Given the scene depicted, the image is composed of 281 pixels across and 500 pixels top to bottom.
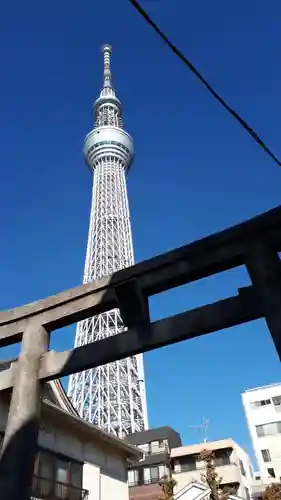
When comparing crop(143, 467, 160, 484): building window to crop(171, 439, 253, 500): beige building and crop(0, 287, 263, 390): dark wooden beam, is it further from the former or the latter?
crop(0, 287, 263, 390): dark wooden beam

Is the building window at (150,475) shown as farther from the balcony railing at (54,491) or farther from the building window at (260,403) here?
the balcony railing at (54,491)

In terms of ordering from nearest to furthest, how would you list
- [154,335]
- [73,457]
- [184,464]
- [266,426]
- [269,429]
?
1. [154,335]
2. [73,457]
3. [184,464]
4. [269,429]
5. [266,426]

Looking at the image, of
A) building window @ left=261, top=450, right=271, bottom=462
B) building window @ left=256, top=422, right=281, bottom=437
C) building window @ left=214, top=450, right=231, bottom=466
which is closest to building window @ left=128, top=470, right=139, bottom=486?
building window @ left=214, top=450, right=231, bottom=466

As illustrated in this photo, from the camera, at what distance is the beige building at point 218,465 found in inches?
1169

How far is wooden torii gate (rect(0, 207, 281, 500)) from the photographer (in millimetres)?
4145

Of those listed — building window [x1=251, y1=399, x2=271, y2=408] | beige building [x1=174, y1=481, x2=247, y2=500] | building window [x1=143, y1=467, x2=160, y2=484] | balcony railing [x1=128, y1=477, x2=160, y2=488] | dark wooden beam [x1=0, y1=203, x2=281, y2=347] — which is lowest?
dark wooden beam [x1=0, y1=203, x2=281, y2=347]

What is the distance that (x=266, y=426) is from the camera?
38688mm

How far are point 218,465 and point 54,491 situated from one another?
22.7 metres

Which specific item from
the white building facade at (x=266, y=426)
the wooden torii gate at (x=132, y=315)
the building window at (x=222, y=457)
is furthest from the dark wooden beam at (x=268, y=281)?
the white building facade at (x=266, y=426)

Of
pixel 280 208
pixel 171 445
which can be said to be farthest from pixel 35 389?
pixel 171 445

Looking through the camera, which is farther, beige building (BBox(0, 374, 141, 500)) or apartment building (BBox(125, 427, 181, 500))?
apartment building (BBox(125, 427, 181, 500))

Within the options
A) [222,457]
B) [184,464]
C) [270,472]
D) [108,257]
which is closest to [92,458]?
[222,457]

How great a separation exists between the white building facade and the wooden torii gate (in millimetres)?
35289

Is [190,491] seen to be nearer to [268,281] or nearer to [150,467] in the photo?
[150,467]
